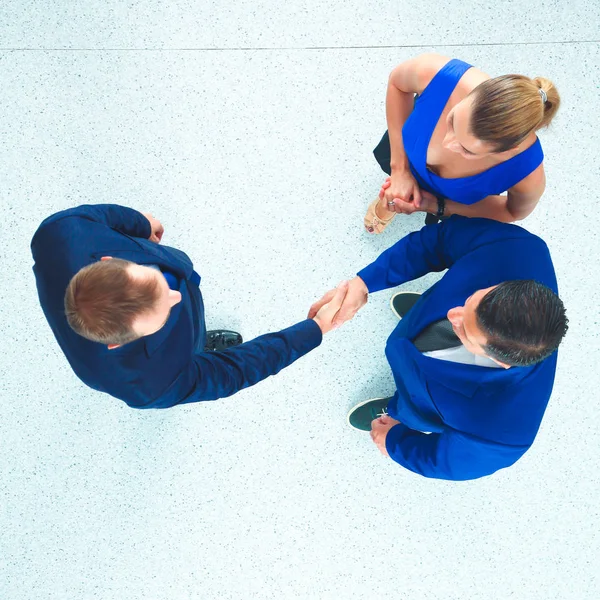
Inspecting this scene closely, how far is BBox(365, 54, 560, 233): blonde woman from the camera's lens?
1.09m

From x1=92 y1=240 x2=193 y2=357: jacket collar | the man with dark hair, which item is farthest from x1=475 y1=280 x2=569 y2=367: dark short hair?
x1=92 y1=240 x2=193 y2=357: jacket collar

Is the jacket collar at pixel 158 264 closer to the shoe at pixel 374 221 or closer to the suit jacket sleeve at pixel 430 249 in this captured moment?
the suit jacket sleeve at pixel 430 249

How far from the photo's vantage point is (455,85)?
1.27m

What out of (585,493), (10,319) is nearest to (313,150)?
(10,319)

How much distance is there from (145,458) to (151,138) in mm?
1275

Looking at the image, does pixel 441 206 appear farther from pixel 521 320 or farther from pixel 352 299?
pixel 521 320

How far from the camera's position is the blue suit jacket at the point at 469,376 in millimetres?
1151

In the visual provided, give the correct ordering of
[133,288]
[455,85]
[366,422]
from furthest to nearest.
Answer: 1. [366,422]
2. [455,85]
3. [133,288]

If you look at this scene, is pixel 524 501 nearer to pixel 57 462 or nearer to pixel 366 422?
pixel 366 422

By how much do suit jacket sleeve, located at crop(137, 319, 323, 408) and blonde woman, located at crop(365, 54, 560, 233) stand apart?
0.56 meters

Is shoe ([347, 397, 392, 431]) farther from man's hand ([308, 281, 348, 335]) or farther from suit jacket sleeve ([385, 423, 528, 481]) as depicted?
man's hand ([308, 281, 348, 335])

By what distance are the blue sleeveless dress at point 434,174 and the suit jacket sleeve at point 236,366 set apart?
0.56 meters

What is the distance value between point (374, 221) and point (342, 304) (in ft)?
1.48

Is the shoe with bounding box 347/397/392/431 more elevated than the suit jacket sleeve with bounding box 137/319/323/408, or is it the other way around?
the suit jacket sleeve with bounding box 137/319/323/408
